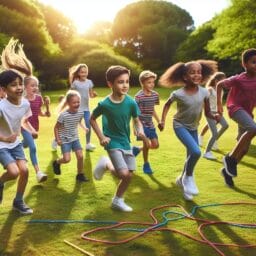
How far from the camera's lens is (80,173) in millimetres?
7824

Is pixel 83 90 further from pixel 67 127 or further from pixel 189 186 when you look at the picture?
pixel 189 186

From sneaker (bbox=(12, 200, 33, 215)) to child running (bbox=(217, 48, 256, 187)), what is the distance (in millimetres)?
3146

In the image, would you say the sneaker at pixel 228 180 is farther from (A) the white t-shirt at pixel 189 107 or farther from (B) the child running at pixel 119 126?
(B) the child running at pixel 119 126

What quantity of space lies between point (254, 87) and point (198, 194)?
186 cm

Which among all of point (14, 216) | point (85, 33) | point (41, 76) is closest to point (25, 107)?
point (14, 216)

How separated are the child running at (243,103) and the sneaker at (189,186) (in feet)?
2.98

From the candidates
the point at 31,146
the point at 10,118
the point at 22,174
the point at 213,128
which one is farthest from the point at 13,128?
the point at 213,128

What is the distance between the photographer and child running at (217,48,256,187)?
23.2ft

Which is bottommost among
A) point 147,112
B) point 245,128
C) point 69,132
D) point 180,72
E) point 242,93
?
point 69,132

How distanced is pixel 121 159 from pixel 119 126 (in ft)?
1.43

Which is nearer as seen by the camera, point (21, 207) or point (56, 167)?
point (21, 207)

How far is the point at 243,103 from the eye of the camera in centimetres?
720

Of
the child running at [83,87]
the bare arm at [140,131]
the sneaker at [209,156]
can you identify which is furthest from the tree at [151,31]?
the bare arm at [140,131]

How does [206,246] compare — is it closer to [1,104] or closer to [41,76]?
[1,104]
